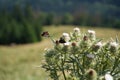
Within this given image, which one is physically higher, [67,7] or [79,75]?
[67,7]

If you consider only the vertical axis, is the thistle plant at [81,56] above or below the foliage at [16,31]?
below

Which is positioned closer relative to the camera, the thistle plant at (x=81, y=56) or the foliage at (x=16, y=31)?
the thistle plant at (x=81, y=56)

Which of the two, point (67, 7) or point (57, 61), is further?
point (67, 7)

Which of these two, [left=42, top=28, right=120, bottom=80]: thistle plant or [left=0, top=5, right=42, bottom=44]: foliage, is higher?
[left=0, top=5, right=42, bottom=44]: foliage

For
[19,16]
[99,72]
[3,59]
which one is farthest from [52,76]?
[19,16]

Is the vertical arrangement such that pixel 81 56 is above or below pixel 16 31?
below

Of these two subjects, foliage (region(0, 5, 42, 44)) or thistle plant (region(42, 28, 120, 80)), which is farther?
foliage (region(0, 5, 42, 44))

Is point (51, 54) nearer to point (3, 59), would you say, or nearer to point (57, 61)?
point (57, 61)

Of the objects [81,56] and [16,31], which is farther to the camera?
[16,31]
